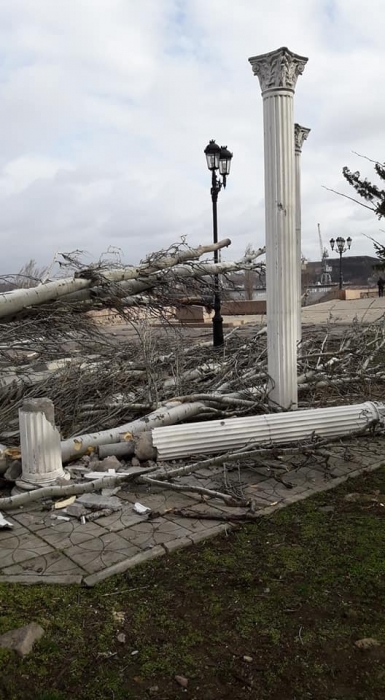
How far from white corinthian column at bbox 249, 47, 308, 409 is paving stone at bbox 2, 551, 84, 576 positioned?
3305 mm

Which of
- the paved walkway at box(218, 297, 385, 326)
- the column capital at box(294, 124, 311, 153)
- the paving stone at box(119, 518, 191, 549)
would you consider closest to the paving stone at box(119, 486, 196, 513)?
the paving stone at box(119, 518, 191, 549)

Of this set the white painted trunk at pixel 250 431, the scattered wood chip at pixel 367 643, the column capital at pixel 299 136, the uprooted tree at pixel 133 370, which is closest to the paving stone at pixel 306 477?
the uprooted tree at pixel 133 370

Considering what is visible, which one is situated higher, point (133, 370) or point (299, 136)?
point (299, 136)

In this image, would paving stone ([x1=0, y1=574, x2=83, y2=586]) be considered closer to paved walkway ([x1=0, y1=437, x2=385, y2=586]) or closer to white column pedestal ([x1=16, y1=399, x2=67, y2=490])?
paved walkway ([x1=0, y1=437, x2=385, y2=586])

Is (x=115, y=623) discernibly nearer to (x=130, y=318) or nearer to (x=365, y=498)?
(x=365, y=498)

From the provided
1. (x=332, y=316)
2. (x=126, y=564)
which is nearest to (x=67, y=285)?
(x=126, y=564)

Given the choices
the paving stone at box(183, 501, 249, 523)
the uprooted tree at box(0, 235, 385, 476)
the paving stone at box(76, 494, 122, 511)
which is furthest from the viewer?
the uprooted tree at box(0, 235, 385, 476)

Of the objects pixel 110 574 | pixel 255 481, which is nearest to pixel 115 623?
pixel 110 574

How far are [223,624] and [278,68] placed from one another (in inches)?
207

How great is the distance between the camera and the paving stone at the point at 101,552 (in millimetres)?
3408

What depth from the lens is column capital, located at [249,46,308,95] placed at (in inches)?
223

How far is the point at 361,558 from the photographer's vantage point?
3.43 meters

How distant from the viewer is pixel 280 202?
19.2 feet

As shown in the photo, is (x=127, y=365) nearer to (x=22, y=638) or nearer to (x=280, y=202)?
(x=280, y=202)
